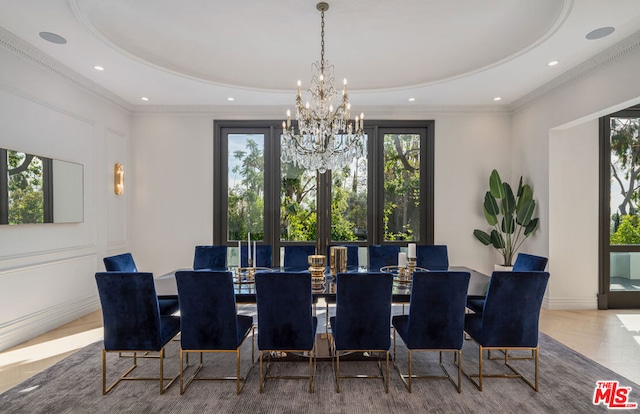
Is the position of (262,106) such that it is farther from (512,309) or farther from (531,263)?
(512,309)

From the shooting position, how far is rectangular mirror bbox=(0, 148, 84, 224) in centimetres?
323

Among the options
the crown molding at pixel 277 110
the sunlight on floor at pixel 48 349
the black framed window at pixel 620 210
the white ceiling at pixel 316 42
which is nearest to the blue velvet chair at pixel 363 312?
the white ceiling at pixel 316 42

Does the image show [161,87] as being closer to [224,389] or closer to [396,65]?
[396,65]

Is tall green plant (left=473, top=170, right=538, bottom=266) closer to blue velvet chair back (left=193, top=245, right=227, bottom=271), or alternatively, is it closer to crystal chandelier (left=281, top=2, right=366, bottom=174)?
crystal chandelier (left=281, top=2, right=366, bottom=174)

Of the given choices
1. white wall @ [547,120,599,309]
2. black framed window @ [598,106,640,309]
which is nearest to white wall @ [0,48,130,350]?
white wall @ [547,120,599,309]

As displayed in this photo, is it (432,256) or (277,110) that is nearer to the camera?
(432,256)

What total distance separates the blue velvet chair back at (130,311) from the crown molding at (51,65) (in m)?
2.49

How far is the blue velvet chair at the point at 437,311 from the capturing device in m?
2.38

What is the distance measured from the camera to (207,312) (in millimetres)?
2398

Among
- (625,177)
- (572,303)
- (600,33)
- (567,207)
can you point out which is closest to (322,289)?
(600,33)

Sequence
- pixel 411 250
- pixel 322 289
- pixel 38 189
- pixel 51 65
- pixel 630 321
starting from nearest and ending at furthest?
pixel 322 289 < pixel 411 250 < pixel 38 189 < pixel 51 65 < pixel 630 321

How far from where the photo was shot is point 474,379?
2695mm

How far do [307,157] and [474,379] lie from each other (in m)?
2.26

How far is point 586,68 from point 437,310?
325 cm
